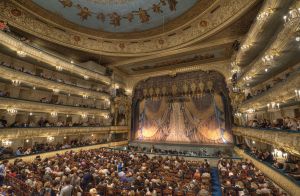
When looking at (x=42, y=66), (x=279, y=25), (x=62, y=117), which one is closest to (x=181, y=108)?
(x=279, y=25)

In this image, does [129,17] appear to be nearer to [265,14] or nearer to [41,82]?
[41,82]

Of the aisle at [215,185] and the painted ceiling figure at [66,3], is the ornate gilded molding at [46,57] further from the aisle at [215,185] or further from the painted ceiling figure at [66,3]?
the aisle at [215,185]

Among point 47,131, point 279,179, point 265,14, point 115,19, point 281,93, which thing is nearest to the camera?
point 279,179

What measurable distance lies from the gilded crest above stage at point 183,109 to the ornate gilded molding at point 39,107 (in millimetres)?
6146

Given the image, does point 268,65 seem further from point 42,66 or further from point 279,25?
point 42,66

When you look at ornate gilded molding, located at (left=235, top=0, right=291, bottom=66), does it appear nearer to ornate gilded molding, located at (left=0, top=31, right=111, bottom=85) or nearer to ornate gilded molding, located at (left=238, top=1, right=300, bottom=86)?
ornate gilded molding, located at (left=238, top=1, right=300, bottom=86)

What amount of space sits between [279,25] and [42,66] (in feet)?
68.2

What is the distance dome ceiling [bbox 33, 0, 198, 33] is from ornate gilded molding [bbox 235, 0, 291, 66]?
17.8ft

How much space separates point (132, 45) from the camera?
19.6 metres

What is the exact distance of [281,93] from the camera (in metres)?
8.86

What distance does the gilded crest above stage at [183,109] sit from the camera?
62.0ft

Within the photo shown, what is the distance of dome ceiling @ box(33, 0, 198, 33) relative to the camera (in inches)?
561

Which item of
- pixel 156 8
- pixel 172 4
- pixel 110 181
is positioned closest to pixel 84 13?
pixel 156 8

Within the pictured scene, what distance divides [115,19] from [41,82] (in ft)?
31.2
